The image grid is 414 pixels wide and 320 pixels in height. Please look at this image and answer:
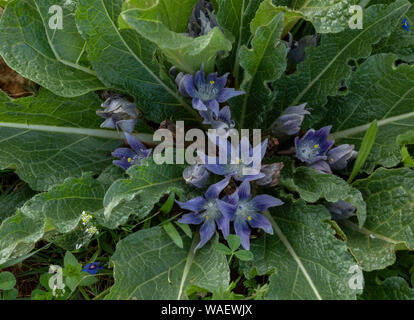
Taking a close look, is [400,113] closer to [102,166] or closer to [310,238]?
[310,238]

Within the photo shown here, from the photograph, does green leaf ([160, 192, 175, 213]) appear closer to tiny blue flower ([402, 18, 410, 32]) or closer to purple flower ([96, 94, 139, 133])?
purple flower ([96, 94, 139, 133])

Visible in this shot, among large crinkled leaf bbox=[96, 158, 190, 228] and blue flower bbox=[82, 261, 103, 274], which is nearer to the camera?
large crinkled leaf bbox=[96, 158, 190, 228]

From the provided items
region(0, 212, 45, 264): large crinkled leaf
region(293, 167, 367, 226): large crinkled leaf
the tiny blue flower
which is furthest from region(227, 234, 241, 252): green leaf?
the tiny blue flower

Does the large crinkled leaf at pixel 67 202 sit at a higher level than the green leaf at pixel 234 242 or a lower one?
higher

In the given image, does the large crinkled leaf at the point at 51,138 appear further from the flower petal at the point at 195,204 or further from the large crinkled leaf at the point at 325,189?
the large crinkled leaf at the point at 325,189

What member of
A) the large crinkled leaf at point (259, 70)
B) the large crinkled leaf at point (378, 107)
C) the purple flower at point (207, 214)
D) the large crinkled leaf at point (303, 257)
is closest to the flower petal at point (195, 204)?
the purple flower at point (207, 214)
